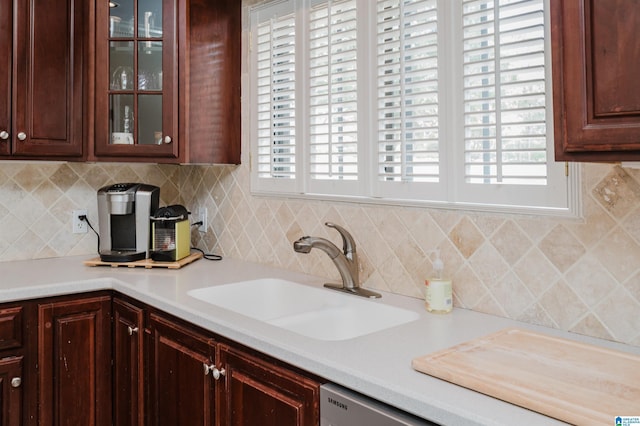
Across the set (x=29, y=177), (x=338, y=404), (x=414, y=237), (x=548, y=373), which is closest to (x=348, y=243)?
(x=414, y=237)

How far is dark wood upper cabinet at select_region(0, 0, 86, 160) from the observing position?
2180mm

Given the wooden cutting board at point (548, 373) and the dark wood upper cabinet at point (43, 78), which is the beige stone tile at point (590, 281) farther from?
the dark wood upper cabinet at point (43, 78)

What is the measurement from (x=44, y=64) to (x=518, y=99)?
193 cm

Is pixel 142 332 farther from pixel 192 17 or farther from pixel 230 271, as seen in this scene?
pixel 192 17

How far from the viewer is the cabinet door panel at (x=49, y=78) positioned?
2.20m

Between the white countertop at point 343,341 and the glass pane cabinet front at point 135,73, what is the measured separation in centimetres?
62

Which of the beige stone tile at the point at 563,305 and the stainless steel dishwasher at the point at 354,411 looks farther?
the beige stone tile at the point at 563,305

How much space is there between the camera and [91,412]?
2082 mm

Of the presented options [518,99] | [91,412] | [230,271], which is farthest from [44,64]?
[518,99]

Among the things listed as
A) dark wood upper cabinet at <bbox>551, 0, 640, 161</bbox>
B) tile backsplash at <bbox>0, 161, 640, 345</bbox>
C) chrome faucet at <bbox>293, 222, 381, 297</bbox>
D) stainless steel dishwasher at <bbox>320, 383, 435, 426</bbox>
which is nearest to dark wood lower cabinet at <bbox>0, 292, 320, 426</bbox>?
stainless steel dishwasher at <bbox>320, 383, 435, 426</bbox>

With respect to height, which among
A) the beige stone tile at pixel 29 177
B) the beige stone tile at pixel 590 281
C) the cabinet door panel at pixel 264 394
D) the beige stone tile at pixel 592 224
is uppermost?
the beige stone tile at pixel 29 177

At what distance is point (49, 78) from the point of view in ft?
7.45

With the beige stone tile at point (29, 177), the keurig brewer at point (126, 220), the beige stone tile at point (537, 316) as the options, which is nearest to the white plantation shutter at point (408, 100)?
the beige stone tile at point (537, 316)

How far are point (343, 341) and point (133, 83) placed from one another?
5.41 feet
